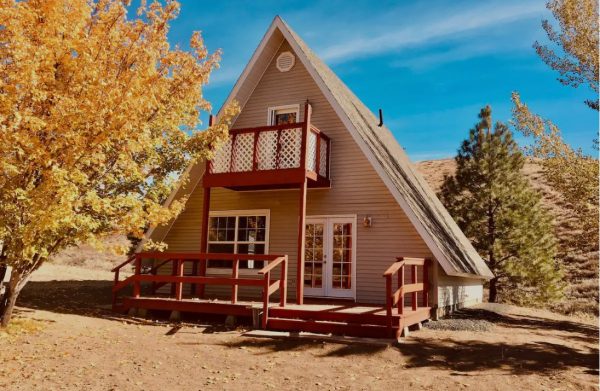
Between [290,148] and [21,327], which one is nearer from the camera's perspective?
[21,327]

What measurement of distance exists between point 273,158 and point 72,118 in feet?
19.3

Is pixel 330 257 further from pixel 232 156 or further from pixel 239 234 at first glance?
pixel 232 156

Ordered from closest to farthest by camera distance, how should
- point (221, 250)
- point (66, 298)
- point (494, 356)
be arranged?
point (494, 356), point (66, 298), point (221, 250)

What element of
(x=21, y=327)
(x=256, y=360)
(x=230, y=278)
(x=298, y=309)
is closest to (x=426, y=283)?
(x=298, y=309)

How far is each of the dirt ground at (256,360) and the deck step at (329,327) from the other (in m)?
0.54

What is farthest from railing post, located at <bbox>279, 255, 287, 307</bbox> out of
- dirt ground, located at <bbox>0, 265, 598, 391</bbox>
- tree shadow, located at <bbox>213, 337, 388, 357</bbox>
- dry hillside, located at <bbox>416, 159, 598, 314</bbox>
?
dry hillside, located at <bbox>416, 159, 598, 314</bbox>

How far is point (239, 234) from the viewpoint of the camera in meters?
15.2

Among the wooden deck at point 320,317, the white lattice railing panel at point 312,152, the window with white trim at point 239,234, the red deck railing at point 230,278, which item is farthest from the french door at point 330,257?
the wooden deck at point 320,317

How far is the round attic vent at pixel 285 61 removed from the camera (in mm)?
15586

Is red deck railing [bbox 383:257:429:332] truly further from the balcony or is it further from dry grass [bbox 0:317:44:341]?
dry grass [bbox 0:317:44:341]

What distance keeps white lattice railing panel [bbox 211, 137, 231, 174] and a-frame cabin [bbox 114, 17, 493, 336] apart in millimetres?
29

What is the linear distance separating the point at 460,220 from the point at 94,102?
712 inches

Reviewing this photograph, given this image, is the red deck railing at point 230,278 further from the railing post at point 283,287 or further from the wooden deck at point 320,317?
the wooden deck at point 320,317

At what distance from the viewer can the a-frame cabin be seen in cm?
1166
